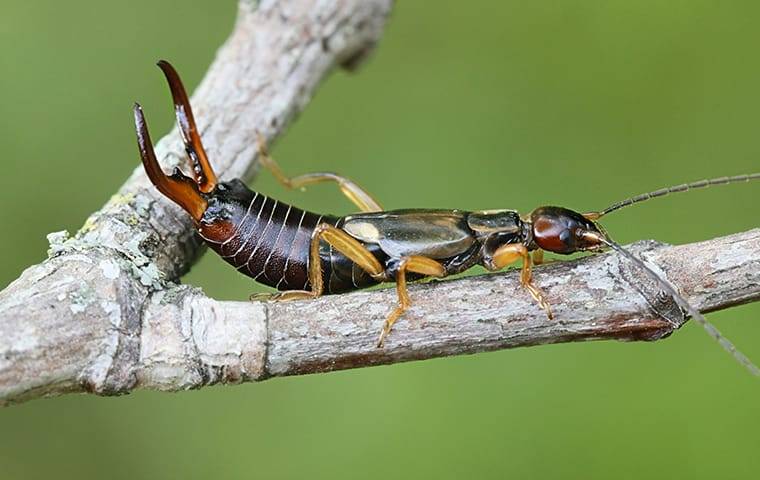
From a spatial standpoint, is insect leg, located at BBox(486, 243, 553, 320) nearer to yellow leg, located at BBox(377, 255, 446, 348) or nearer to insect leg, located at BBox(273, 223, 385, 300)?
yellow leg, located at BBox(377, 255, 446, 348)

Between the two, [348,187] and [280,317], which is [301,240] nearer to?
[348,187]

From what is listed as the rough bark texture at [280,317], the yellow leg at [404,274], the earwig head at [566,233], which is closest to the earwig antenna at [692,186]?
the earwig head at [566,233]

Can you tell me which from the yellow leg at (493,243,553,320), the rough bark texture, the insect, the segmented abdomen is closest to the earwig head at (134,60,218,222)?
the insect

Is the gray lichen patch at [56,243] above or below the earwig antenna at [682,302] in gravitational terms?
below

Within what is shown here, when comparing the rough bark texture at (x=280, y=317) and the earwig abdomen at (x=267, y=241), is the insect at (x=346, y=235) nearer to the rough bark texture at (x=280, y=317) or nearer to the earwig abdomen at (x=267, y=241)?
the earwig abdomen at (x=267, y=241)

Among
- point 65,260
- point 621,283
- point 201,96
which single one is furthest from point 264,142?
point 621,283

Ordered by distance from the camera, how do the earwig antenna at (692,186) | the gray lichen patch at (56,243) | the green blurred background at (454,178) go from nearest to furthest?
the gray lichen patch at (56,243), the earwig antenna at (692,186), the green blurred background at (454,178)
